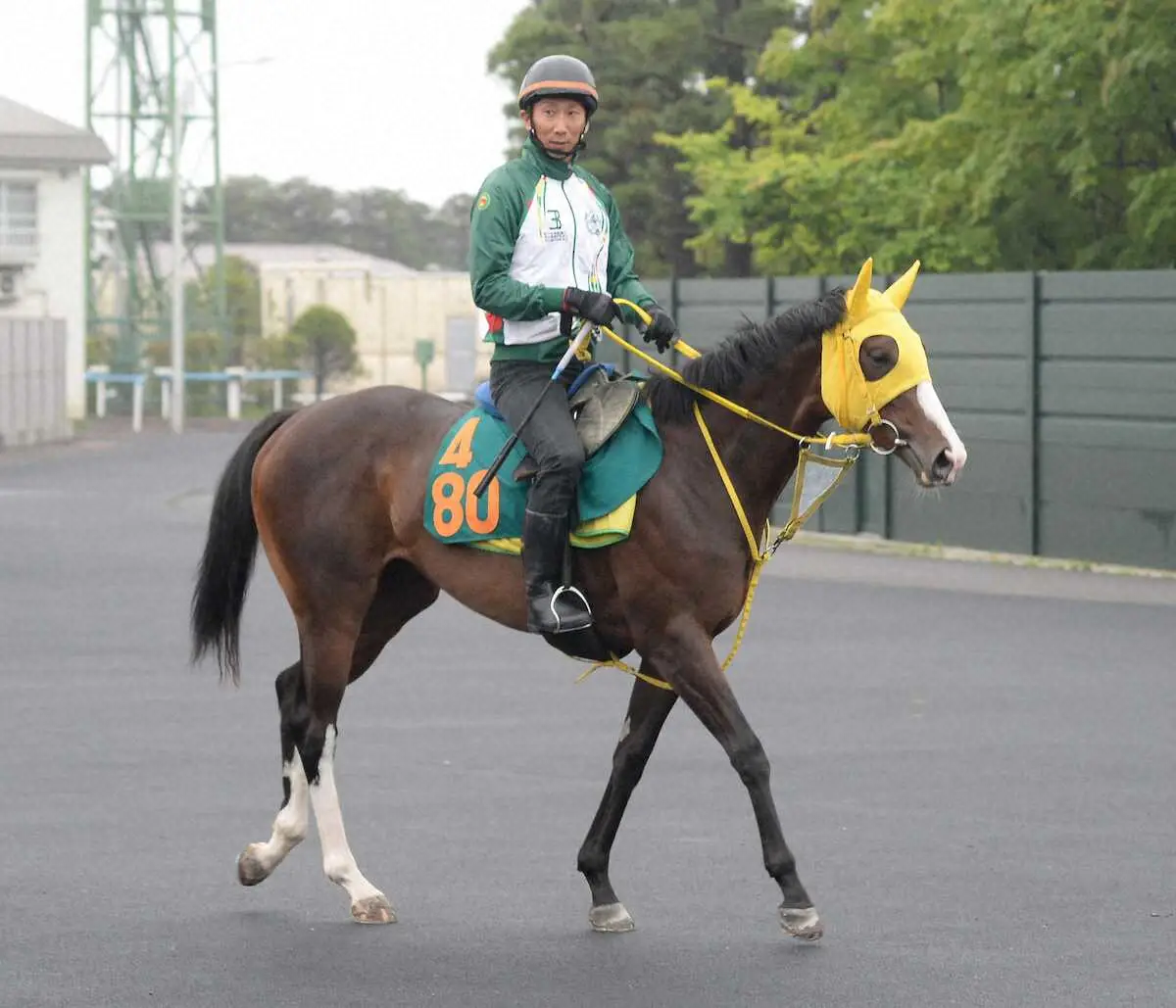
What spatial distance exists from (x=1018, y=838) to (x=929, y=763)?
1.81 meters

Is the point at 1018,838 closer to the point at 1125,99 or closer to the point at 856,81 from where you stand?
the point at 1125,99

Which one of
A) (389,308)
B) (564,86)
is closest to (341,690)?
(564,86)

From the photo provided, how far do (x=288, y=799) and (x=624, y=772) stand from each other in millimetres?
1197

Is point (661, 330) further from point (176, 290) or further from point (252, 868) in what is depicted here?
point (176, 290)

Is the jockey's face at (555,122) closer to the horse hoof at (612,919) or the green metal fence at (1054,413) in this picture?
the horse hoof at (612,919)

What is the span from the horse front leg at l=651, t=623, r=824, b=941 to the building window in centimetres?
6064

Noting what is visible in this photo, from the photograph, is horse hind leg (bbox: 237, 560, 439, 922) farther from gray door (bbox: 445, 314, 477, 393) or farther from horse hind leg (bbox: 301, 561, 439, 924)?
gray door (bbox: 445, 314, 477, 393)

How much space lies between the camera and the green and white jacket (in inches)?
312

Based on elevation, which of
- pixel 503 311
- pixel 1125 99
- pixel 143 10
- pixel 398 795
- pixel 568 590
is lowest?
pixel 398 795

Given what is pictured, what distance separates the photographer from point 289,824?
26.9 ft

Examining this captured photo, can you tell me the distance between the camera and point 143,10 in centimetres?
6512

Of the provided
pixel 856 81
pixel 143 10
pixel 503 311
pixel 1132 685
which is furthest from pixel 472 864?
pixel 143 10

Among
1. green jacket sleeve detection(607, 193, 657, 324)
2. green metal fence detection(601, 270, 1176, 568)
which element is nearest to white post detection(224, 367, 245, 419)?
green metal fence detection(601, 270, 1176, 568)

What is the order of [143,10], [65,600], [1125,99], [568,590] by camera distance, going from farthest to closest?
[143,10] < [1125,99] < [65,600] < [568,590]
